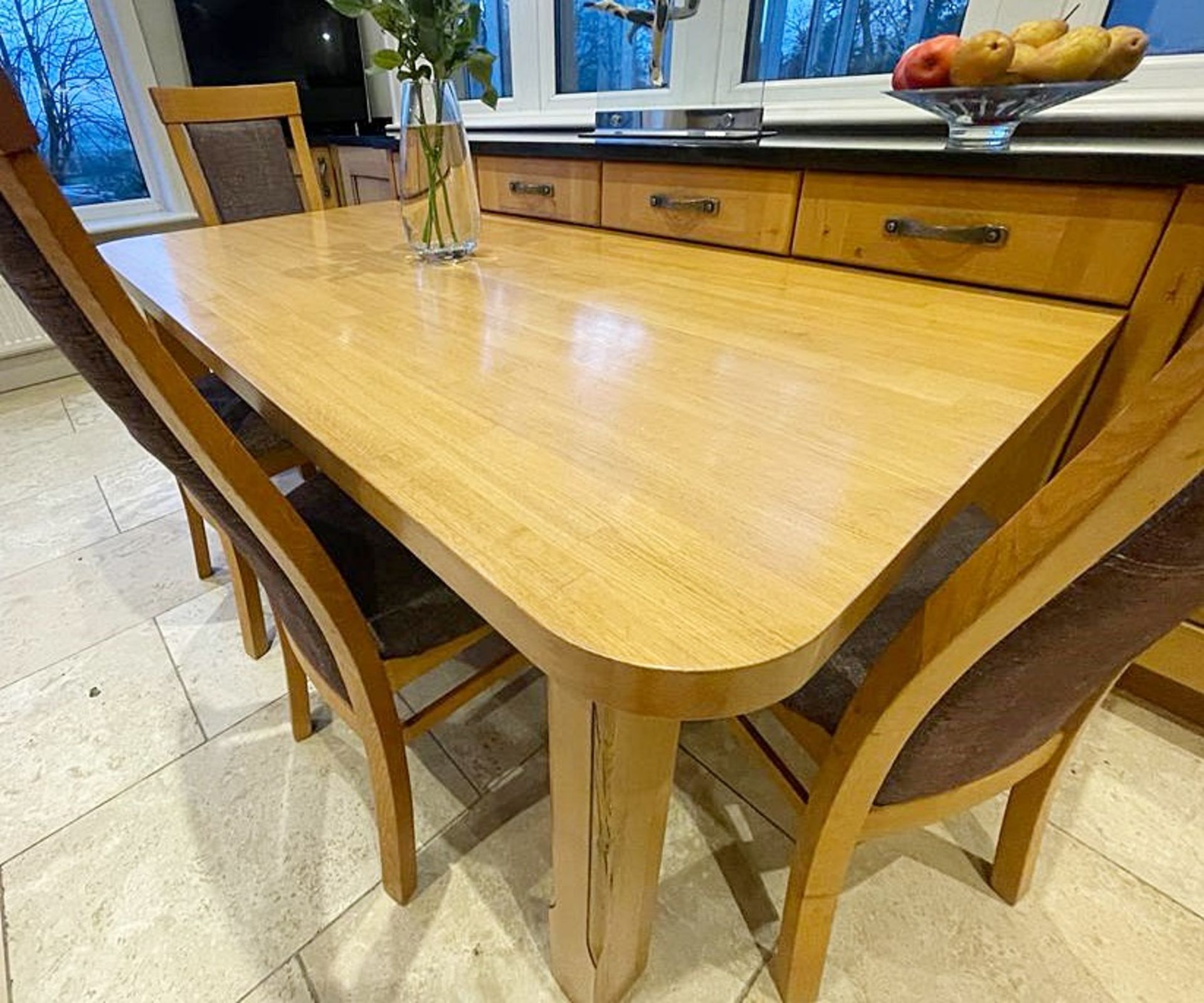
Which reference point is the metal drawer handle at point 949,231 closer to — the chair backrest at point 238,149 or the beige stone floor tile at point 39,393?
the chair backrest at point 238,149

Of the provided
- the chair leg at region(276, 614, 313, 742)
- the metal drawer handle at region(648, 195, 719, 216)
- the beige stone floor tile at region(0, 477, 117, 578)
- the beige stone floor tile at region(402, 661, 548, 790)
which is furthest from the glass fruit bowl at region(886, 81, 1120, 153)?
the beige stone floor tile at region(0, 477, 117, 578)

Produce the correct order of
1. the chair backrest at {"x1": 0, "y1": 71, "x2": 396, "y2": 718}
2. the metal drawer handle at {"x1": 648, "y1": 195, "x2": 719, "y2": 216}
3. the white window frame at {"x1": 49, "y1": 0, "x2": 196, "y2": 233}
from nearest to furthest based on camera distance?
1. the chair backrest at {"x1": 0, "y1": 71, "x2": 396, "y2": 718}
2. the metal drawer handle at {"x1": 648, "y1": 195, "x2": 719, "y2": 216}
3. the white window frame at {"x1": 49, "y1": 0, "x2": 196, "y2": 233}

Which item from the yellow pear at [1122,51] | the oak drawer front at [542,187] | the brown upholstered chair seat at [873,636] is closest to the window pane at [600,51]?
the oak drawer front at [542,187]

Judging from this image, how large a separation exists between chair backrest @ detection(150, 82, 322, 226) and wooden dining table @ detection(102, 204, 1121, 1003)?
0.87m

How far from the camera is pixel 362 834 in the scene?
1.01 metres

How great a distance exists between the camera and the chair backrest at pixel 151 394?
39 centimetres

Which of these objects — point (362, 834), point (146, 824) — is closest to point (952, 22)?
point (362, 834)

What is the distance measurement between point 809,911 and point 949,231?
3.27 feet

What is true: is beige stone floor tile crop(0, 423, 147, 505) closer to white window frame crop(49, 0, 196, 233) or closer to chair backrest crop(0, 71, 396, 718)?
white window frame crop(49, 0, 196, 233)

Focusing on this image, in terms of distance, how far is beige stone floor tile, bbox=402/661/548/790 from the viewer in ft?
3.71

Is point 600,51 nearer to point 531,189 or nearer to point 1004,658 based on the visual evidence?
point 531,189

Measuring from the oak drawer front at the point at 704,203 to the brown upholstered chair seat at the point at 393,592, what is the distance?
915 millimetres

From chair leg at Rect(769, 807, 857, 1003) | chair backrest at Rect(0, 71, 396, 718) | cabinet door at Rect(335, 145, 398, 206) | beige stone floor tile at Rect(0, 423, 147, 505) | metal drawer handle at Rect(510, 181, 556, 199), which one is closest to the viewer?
chair backrest at Rect(0, 71, 396, 718)

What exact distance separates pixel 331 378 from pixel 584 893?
597mm
